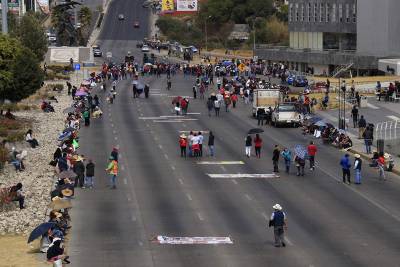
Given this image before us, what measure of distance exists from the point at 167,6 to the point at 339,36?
269 feet

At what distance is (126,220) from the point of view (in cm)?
3447

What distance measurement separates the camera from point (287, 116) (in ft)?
208

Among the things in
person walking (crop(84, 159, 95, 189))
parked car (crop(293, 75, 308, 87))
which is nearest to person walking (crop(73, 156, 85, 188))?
person walking (crop(84, 159, 95, 189))

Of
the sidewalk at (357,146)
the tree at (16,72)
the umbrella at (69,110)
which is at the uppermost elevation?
the tree at (16,72)

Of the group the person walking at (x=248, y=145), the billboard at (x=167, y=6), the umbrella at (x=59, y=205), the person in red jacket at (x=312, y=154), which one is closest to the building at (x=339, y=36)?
the person walking at (x=248, y=145)

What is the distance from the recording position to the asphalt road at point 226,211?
29.3m

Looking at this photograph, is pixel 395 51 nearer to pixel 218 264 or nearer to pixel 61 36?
pixel 61 36

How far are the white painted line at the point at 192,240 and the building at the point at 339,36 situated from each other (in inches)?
2746

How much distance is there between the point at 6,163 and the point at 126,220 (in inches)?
580

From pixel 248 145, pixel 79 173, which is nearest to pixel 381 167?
pixel 248 145

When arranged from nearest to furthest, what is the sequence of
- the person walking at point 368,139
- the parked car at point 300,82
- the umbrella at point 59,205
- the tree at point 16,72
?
the umbrella at point 59,205
the person walking at point 368,139
the tree at point 16,72
the parked car at point 300,82

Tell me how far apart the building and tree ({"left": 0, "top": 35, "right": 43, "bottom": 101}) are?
1483 inches

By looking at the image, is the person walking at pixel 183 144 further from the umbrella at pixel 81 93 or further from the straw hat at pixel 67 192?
the umbrella at pixel 81 93

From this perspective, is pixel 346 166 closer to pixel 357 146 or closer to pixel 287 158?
pixel 287 158
